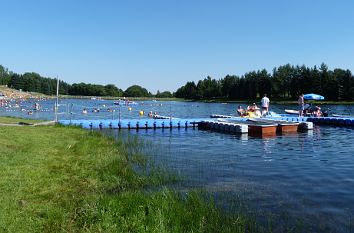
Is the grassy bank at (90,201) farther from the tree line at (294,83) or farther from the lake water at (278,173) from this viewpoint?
the tree line at (294,83)

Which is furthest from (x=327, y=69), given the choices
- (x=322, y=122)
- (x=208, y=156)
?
(x=208, y=156)

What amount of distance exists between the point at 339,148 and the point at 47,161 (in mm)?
19492

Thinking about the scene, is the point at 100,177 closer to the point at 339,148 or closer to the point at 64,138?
the point at 64,138

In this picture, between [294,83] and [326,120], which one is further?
[294,83]

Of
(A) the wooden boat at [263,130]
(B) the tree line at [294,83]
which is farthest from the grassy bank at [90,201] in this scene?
(B) the tree line at [294,83]

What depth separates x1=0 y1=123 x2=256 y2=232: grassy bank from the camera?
913 cm

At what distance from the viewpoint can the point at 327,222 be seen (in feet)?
37.0

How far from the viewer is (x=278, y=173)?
59.9ft

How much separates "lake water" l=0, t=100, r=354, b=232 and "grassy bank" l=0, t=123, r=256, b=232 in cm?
A: 170

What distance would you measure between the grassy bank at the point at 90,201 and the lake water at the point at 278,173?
170 cm

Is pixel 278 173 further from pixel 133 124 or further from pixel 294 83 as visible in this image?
pixel 294 83

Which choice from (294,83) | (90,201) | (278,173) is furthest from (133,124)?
(294,83)

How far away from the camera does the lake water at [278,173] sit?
12.2m

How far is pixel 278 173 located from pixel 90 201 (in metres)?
10.0
